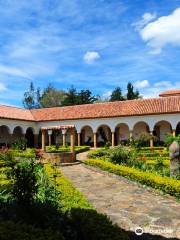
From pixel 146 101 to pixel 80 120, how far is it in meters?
7.15

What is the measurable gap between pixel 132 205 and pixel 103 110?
94.6 ft

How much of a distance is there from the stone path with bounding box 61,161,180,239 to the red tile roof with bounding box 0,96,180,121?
70.3 ft

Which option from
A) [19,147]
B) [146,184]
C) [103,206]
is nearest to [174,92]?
[19,147]

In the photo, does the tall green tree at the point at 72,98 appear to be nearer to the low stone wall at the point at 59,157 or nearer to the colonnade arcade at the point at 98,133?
the colonnade arcade at the point at 98,133

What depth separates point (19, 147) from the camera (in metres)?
29.5

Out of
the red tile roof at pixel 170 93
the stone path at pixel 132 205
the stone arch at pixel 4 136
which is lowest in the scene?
Result: the stone path at pixel 132 205

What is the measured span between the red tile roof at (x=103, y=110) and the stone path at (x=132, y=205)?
21.4m

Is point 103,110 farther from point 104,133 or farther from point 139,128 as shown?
point 139,128

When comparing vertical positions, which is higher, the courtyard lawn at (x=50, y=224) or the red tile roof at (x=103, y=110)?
the red tile roof at (x=103, y=110)

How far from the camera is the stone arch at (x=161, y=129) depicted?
37.2 metres

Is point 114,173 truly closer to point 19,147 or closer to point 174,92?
point 19,147

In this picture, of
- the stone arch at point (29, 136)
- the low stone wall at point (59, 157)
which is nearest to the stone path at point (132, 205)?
the low stone wall at point (59, 157)

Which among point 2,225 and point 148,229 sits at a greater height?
point 2,225

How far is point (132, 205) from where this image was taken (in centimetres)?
966
